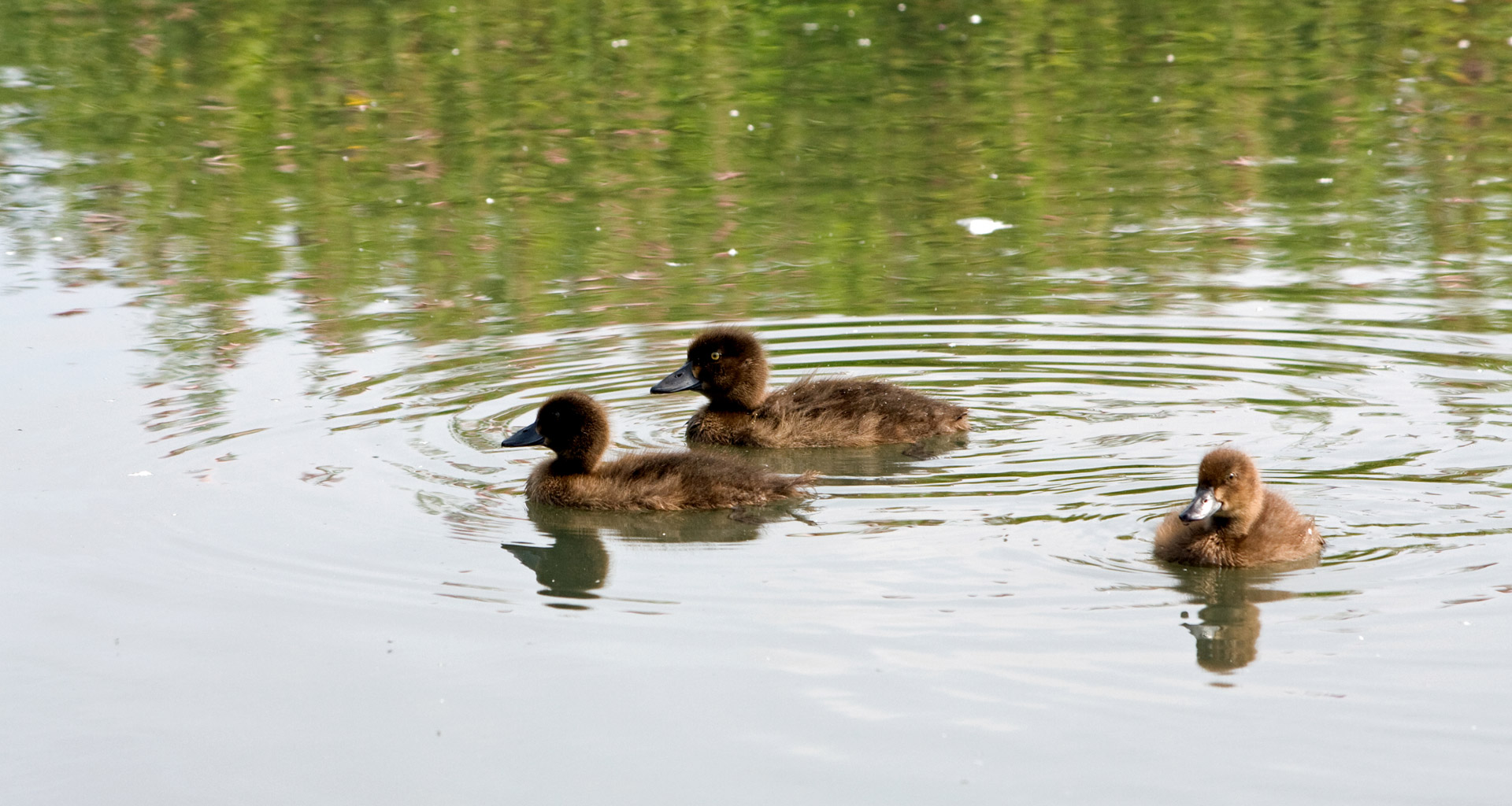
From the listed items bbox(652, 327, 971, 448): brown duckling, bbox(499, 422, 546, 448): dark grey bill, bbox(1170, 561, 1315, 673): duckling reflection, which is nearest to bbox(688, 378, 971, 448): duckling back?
bbox(652, 327, 971, 448): brown duckling

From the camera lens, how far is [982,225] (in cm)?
1353

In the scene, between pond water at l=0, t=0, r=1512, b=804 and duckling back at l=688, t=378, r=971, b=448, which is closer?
pond water at l=0, t=0, r=1512, b=804

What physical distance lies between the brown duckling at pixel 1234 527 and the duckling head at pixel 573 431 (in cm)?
261

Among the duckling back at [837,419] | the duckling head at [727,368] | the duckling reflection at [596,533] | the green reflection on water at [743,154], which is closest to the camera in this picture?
the duckling reflection at [596,533]

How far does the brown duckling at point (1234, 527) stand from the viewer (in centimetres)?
692

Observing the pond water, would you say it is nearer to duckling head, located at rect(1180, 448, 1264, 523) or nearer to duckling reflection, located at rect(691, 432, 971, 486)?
duckling reflection, located at rect(691, 432, 971, 486)

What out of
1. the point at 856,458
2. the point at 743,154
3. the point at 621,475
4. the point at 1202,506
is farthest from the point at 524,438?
the point at 743,154

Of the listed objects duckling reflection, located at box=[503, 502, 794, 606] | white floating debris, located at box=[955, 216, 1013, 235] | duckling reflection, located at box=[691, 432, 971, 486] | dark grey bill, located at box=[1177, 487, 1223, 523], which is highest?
dark grey bill, located at box=[1177, 487, 1223, 523]

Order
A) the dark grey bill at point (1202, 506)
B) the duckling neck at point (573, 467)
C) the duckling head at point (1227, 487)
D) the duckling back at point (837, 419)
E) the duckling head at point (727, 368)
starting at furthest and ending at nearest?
1. the duckling head at point (727, 368)
2. the duckling back at point (837, 419)
3. the duckling neck at point (573, 467)
4. the duckling head at point (1227, 487)
5. the dark grey bill at point (1202, 506)

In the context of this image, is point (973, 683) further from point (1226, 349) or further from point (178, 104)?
point (178, 104)

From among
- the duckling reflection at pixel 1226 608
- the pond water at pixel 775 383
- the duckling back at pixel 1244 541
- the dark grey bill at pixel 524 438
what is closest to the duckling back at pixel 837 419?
the pond water at pixel 775 383

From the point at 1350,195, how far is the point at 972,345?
16.2ft

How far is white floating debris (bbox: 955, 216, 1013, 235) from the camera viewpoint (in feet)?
43.9

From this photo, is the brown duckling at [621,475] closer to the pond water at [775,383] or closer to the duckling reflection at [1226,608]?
the pond water at [775,383]
